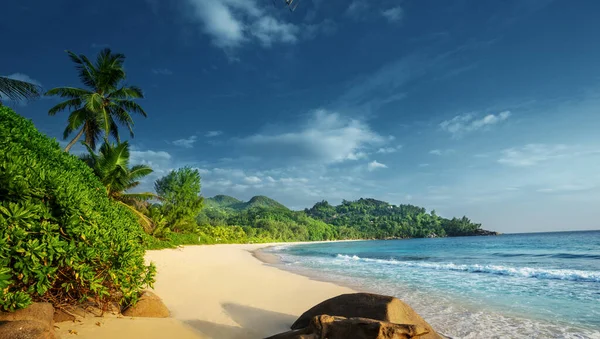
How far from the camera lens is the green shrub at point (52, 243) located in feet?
11.9

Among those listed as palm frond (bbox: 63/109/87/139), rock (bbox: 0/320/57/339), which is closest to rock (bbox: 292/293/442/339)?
rock (bbox: 0/320/57/339)

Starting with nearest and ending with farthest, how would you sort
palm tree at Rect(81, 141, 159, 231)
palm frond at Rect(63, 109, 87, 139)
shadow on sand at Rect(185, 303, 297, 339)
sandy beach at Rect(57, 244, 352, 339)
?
sandy beach at Rect(57, 244, 352, 339), shadow on sand at Rect(185, 303, 297, 339), palm tree at Rect(81, 141, 159, 231), palm frond at Rect(63, 109, 87, 139)

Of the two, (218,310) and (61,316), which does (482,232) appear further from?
(61,316)

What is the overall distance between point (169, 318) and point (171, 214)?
1431 inches

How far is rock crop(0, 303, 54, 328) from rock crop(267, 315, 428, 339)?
3252 mm

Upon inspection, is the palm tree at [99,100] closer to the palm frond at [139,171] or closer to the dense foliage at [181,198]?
the palm frond at [139,171]

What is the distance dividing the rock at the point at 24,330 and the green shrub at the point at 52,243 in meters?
0.42

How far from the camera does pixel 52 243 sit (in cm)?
388

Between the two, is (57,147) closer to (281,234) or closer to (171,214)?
(171,214)

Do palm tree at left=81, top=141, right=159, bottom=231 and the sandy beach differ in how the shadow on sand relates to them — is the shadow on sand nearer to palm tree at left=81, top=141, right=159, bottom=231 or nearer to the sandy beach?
the sandy beach

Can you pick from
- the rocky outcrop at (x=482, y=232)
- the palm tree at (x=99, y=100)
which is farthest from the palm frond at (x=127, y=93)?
the rocky outcrop at (x=482, y=232)

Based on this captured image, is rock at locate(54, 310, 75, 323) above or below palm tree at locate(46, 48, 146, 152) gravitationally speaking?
below

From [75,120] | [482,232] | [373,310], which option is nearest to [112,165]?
[75,120]

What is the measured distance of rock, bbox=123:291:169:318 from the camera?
5445 millimetres
